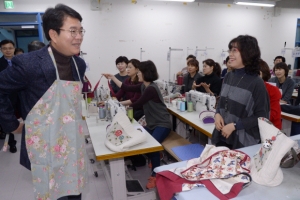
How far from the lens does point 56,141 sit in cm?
123

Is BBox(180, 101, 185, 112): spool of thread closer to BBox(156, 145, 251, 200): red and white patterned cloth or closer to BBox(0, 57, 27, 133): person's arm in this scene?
BBox(156, 145, 251, 200): red and white patterned cloth

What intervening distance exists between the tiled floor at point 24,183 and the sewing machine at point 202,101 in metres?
1.03

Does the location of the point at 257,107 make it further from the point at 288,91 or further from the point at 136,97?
the point at 288,91

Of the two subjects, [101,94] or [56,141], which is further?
[101,94]

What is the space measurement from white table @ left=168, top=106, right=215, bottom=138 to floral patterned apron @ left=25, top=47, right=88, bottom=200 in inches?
51.0

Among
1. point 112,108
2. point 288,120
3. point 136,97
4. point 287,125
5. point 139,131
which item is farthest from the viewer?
point 136,97

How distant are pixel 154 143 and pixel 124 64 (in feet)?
8.02

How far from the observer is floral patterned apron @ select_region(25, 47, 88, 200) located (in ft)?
3.93

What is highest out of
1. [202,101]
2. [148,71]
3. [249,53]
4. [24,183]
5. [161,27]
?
[161,27]

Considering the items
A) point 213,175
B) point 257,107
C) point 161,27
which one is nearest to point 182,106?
point 257,107

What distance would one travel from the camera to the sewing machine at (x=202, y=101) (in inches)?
108

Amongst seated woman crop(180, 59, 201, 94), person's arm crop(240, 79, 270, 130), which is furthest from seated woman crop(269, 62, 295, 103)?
person's arm crop(240, 79, 270, 130)

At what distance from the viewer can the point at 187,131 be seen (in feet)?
11.6

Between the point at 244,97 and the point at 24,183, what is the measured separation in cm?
261
